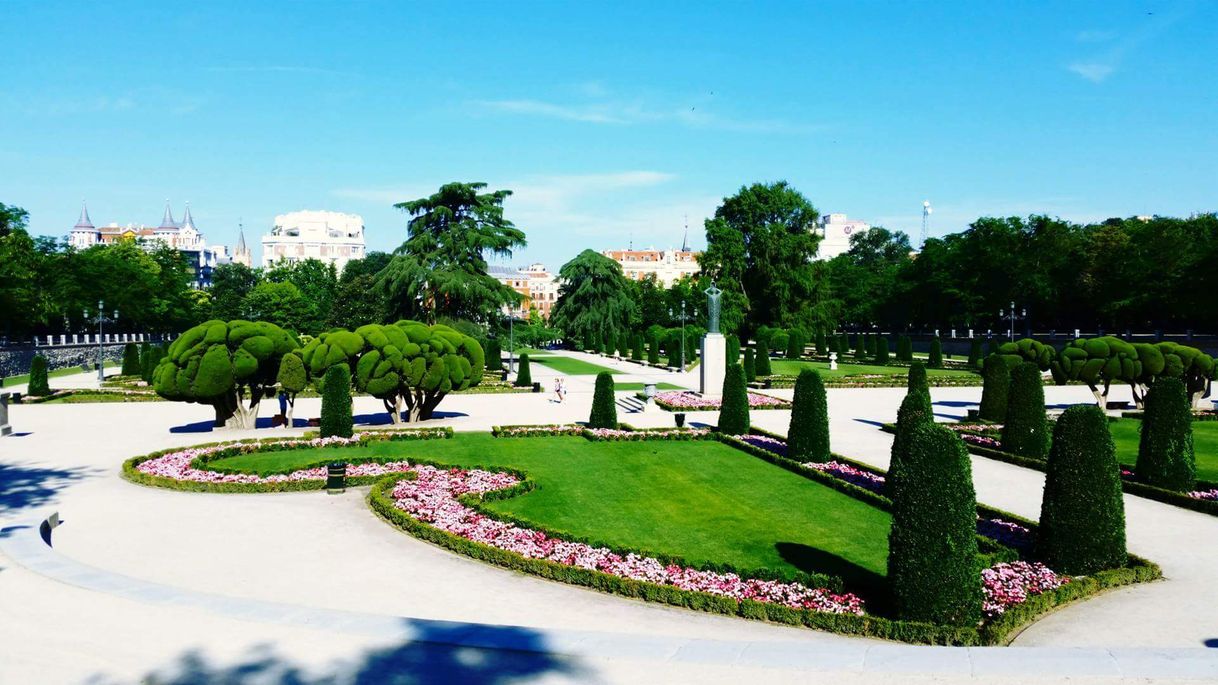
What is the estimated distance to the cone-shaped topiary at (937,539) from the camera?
9414 mm

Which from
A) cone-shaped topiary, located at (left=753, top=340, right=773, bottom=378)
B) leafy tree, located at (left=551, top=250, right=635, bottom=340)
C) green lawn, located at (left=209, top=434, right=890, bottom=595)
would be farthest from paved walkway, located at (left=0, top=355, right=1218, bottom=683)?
leafy tree, located at (left=551, top=250, right=635, bottom=340)

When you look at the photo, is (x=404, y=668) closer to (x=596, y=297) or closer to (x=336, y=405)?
(x=336, y=405)

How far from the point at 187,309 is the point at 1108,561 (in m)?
94.8

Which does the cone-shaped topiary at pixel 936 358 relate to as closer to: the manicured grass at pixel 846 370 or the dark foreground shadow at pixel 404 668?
the manicured grass at pixel 846 370

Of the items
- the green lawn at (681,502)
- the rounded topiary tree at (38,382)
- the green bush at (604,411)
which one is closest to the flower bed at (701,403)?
the green bush at (604,411)

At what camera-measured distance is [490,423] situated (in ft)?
92.6

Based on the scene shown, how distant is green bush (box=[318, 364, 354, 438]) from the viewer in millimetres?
23031

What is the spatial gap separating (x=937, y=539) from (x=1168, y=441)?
401 inches

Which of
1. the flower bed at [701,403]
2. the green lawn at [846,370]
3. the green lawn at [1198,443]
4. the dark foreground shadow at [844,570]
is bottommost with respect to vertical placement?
the dark foreground shadow at [844,570]

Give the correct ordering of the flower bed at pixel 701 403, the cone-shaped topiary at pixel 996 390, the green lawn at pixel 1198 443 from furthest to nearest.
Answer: the flower bed at pixel 701 403 → the cone-shaped topiary at pixel 996 390 → the green lawn at pixel 1198 443

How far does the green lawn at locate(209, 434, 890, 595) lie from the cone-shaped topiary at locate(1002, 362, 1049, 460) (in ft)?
20.5

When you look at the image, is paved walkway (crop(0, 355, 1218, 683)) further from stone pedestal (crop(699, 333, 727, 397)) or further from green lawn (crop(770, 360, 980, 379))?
green lawn (crop(770, 360, 980, 379))

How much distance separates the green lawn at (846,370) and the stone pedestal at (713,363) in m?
11.6

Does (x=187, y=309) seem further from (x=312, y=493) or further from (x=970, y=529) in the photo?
(x=970, y=529)
